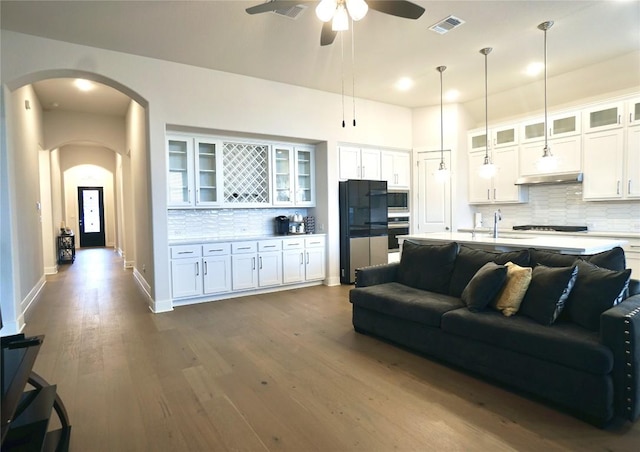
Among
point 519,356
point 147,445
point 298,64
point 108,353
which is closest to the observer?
point 147,445

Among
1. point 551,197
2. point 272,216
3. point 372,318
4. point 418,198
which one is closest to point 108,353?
point 372,318

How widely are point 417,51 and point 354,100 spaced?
185 centimetres

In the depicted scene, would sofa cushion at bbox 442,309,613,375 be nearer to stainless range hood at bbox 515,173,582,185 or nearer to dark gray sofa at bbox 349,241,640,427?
dark gray sofa at bbox 349,241,640,427

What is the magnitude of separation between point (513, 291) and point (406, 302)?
0.86 m

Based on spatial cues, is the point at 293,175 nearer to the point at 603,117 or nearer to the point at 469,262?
the point at 469,262

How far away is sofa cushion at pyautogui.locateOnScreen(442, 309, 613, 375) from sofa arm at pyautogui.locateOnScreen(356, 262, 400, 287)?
43.3 inches

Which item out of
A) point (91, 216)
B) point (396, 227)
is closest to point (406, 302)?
point (396, 227)

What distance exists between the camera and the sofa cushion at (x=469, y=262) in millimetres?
3207

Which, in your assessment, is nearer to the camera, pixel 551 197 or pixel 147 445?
pixel 147 445

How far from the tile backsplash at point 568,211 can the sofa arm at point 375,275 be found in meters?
3.47

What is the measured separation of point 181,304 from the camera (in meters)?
4.95

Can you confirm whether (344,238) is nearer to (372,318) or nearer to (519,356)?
(372,318)

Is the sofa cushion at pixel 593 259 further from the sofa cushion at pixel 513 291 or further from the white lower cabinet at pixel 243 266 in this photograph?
the white lower cabinet at pixel 243 266

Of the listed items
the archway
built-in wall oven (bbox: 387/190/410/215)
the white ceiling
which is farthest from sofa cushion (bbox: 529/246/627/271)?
the archway
